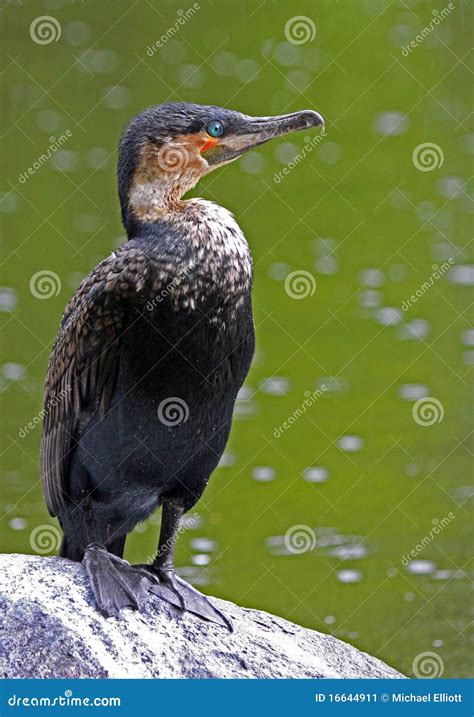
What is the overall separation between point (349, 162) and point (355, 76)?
0.57 m

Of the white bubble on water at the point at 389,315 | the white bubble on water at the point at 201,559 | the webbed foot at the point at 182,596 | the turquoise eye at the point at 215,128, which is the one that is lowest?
the white bubble on water at the point at 201,559

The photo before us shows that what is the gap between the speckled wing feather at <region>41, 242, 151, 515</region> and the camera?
3.94m

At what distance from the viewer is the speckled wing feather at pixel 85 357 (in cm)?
394

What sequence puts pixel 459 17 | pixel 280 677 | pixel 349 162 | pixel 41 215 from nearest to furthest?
1. pixel 280 677
2. pixel 459 17
3. pixel 41 215
4. pixel 349 162

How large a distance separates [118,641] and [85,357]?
98 cm

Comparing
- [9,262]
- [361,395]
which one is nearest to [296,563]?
[361,395]

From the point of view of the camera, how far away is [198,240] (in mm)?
3977

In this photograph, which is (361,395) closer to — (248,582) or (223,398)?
(248,582)

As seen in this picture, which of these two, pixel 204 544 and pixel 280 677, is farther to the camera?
pixel 204 544

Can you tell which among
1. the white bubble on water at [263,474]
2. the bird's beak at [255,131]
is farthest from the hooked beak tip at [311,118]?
the white bubble on water at [263,474]

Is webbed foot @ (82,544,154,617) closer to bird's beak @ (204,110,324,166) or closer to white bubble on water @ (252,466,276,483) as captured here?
bird's beak @ (204,110,324,166)

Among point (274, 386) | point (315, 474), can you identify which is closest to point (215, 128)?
point (274, 386)

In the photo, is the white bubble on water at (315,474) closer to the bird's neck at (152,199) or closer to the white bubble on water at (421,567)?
the white bubble on water at (421,567)

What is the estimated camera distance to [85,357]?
13.3ft
